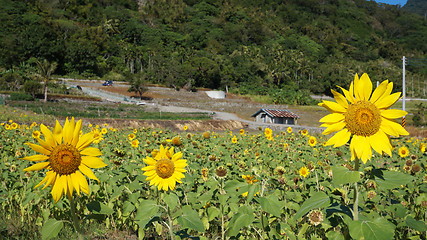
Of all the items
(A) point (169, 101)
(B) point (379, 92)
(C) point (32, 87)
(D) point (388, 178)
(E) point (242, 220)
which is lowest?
(A) point (169, 101)

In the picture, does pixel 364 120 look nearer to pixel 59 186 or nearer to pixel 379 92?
pixel 379 92

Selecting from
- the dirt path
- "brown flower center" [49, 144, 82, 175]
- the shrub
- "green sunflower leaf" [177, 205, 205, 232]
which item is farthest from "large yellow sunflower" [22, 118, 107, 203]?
the dirt path

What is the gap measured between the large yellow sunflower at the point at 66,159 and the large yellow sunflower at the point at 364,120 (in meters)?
1.14

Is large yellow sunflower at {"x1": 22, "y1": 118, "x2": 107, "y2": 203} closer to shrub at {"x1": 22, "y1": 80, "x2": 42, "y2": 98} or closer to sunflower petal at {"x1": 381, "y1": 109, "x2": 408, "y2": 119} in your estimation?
sunflower petal at {"x1": 381, "y1": 109, "x2": 408, "y2": 119}

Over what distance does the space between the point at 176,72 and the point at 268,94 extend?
19568 millimetres

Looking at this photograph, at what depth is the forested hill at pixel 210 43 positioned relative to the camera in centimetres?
5619

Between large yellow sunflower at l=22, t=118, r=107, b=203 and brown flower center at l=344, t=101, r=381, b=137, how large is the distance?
1191 mm

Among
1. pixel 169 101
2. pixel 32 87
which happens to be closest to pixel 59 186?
pixel 32 87

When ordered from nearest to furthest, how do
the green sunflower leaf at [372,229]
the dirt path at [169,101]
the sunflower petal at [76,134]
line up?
the green sunflower leaf at [372,229] < the sunflower petal at [76,134] < the dirt path at [169,101]

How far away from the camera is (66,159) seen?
141 centimetres

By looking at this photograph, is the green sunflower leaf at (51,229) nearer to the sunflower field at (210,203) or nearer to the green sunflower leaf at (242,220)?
the sunflower field at (210,203)

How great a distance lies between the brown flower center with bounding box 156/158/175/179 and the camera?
1.94 m

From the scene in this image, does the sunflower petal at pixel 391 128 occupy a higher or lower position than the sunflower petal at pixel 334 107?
lower

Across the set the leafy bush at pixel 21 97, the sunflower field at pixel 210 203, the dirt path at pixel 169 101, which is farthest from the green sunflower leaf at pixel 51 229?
the dirt path at pixel 169 101
